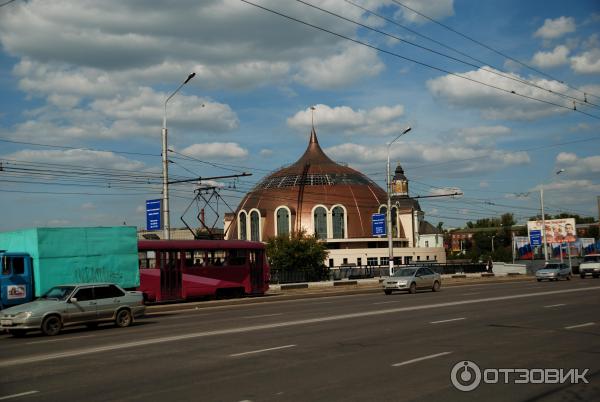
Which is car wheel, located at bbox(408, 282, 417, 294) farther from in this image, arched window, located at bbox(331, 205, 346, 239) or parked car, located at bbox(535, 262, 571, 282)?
arched window, located at bbox(331, 205, 346, 239)

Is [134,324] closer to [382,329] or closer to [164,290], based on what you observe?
[382,329]

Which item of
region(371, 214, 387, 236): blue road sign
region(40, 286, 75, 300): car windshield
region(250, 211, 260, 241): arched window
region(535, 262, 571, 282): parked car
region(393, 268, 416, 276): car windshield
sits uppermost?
region(250, 211, 260, 241): arched window

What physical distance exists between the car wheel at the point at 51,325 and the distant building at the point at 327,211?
85214mm

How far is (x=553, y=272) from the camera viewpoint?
49.5 meters

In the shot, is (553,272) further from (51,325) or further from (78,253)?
(51,325)

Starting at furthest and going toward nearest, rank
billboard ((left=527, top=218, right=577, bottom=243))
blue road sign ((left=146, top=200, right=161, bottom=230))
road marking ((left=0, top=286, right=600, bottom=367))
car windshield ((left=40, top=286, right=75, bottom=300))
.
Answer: billboard ((left=527, top=218, right=577, bottom=243))
blue road sign ((left=146, top=200, right=161, bottom=230))
car windshield ((left=40, top=286, right=75, bottom=300))
road marking ((left=0, top=286, right=600, bottom=367))

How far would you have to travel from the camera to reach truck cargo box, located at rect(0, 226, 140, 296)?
23656 mm

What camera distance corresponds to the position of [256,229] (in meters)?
110

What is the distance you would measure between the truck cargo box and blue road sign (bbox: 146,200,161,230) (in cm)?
656

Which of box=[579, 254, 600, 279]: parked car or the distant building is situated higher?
the distant building

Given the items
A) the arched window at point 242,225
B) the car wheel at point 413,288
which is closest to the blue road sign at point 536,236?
the arched window at point 242,225

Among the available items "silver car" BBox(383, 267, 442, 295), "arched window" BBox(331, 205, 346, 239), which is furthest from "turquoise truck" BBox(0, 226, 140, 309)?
"arched window" BBox(331, 205, 346, 239)

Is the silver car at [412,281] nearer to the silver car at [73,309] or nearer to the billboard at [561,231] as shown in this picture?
the silver car at [73,309]

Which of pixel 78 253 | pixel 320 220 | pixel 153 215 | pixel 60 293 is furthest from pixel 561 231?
pixel 60 293
